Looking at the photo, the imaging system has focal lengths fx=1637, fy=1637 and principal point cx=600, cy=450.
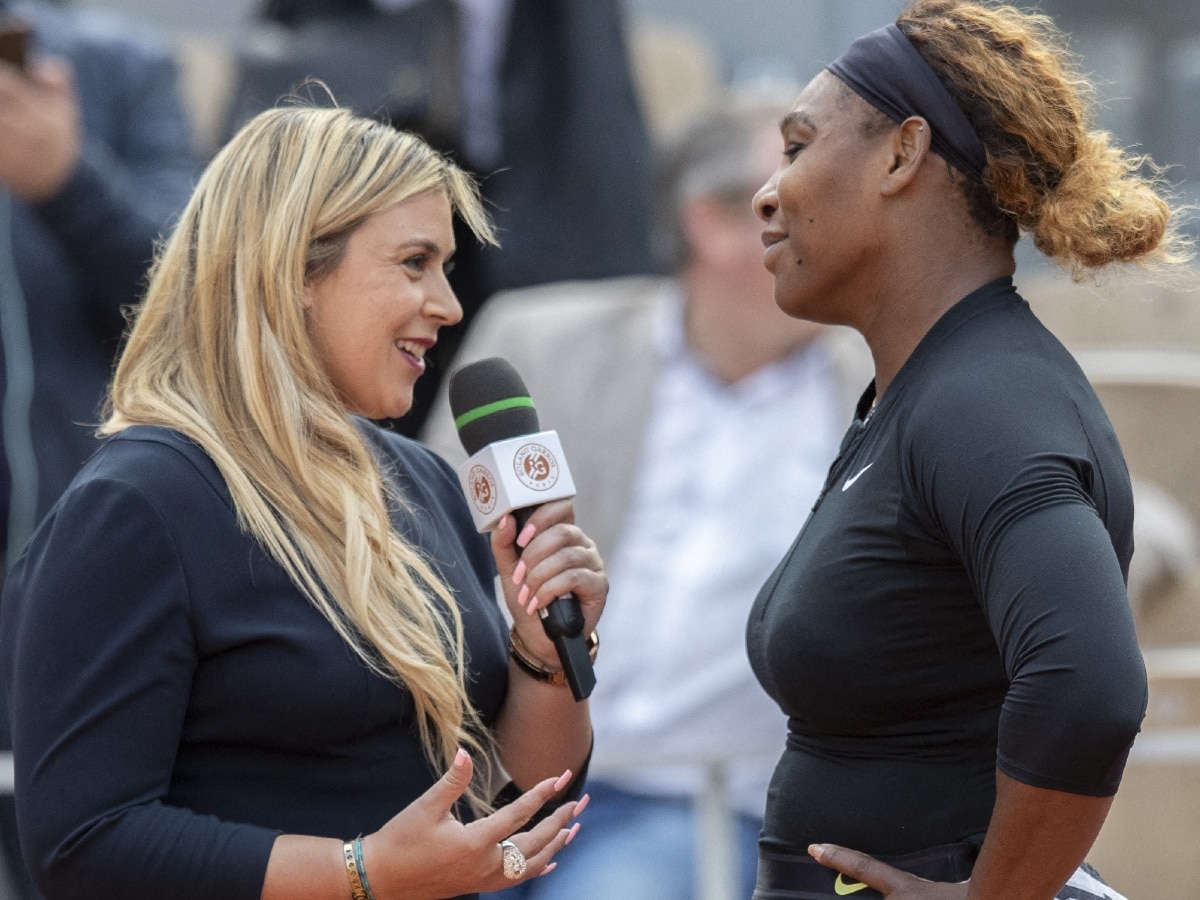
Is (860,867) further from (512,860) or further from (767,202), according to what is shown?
(767,202)

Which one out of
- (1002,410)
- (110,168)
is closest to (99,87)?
(110,168)

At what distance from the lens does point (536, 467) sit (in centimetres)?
212

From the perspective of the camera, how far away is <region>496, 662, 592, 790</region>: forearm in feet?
7.52

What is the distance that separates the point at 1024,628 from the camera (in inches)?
65.6

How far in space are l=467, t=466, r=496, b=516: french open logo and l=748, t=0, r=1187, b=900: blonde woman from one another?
37 cm

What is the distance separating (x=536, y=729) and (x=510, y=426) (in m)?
0.44

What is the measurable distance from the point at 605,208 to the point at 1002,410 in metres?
2.87

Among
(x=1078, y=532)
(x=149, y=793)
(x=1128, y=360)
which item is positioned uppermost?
(x=1078, y=532)

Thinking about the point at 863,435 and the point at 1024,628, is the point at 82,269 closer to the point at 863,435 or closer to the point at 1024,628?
the point at 863,435

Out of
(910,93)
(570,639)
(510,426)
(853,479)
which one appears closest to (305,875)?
(570,639)

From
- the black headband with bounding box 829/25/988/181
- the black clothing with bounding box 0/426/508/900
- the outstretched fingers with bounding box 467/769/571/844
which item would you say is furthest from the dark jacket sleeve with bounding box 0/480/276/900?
the black headband with bounding box 829/25/988/181

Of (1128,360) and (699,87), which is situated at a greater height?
(699,87)

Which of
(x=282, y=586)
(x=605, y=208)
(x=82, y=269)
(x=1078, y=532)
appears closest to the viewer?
(x=1078, y=532)

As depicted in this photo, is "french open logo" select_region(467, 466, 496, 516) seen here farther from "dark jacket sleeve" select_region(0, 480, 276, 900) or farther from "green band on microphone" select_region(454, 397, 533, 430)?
"dark jacket sleeve" select_region(0, 480, 276, 900)
